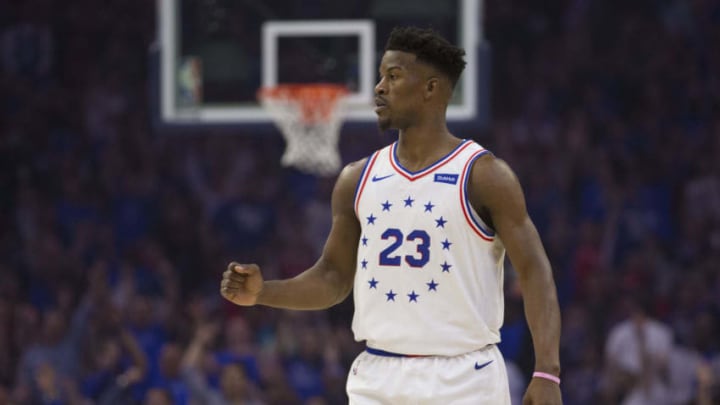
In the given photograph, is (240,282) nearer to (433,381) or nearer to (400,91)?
(433,381)

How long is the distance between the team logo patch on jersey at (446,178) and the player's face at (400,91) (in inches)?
8.9

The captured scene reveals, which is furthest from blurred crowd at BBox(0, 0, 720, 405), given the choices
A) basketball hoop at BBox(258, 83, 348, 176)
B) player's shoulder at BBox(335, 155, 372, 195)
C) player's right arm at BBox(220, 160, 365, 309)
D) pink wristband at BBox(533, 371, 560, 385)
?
pink wristband at BBox(533, 371, 560, 385)

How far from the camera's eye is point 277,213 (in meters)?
11.2

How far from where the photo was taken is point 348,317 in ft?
33.8

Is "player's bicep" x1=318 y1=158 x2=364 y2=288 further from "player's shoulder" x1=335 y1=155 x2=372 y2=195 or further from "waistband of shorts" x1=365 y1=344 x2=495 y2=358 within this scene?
"waistband of shorts" x1=365 y1=344 x2=495 y2=358

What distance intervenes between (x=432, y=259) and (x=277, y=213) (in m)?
7.28

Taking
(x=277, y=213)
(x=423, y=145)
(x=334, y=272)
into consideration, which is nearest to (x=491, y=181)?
(x=423, y=145)

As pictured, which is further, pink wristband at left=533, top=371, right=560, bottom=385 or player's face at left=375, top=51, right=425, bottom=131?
player's face at left=375, top=51, right=425, bottom=131

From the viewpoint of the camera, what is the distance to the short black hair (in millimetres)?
4137

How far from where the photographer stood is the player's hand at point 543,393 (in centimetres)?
373

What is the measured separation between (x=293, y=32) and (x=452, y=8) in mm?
1094

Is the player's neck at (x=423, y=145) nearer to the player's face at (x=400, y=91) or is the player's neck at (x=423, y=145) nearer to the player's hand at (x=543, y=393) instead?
the player's face at (x=400, y=91)

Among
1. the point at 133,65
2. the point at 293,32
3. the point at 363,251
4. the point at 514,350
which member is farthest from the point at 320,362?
the point at 363,251

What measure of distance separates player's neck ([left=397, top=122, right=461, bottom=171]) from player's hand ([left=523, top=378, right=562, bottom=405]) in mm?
839
